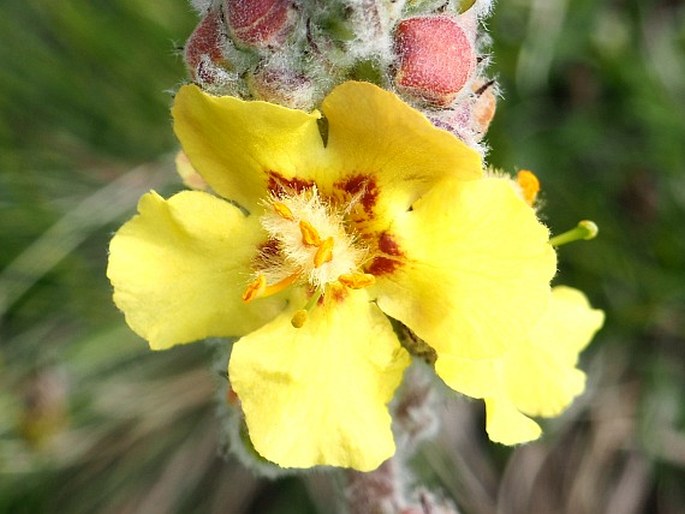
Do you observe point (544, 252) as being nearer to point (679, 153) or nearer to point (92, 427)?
point (679, 153)

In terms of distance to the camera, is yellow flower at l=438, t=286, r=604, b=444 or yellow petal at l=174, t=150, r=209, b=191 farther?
yellow petal at l=174, t=150, r=209, b=191

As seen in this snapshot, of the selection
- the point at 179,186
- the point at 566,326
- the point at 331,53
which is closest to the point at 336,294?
the point at 331,53

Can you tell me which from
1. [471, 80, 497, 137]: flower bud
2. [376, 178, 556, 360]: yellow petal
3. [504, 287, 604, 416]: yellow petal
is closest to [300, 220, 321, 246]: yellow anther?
[376, 178, 556, 360]: yellow petal

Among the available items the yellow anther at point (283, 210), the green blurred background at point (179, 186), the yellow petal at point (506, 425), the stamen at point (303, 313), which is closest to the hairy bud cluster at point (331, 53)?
the yellow anther at point (283, 210)

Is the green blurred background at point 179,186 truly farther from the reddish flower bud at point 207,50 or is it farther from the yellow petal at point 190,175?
the reddish flower bud at point 207,50

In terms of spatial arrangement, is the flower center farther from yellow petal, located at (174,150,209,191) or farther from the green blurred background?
the green blurred background
